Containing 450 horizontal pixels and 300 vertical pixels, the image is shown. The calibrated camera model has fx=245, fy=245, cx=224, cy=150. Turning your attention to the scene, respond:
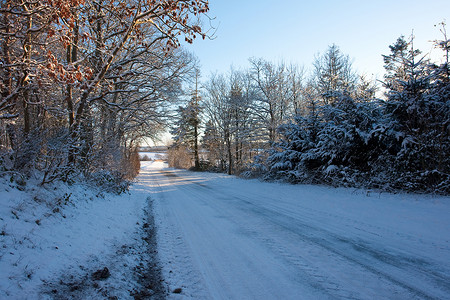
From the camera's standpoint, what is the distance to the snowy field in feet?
9.66

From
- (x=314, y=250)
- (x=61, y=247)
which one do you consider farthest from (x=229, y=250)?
(x=61, y=247)

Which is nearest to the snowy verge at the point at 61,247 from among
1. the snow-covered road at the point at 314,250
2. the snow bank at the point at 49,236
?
the snow bank at the point at 49,236

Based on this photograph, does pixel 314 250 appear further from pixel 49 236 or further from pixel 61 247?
pixel 49 236

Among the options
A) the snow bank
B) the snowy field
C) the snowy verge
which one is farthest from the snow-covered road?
the snow bank

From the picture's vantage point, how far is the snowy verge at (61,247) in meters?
2.76

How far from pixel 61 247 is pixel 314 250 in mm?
4046

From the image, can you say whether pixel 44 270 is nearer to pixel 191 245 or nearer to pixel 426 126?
pixel 191 245

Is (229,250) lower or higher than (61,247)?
lower

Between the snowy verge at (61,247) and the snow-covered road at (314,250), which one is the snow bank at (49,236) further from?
the snow-covered road at (314,250)

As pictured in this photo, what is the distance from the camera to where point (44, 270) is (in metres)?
2.97

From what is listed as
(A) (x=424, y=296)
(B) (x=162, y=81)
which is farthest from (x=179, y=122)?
(A) (x=424, y=296)

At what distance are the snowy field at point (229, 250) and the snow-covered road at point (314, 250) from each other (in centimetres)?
2

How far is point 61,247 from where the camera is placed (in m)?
3.68

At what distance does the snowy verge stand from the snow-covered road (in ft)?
2.12
